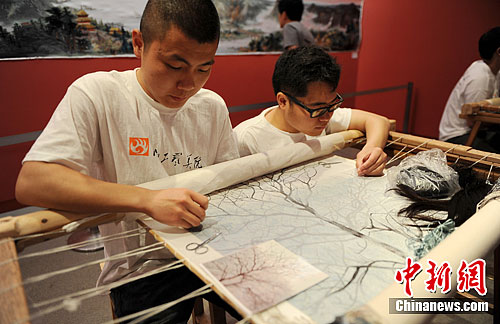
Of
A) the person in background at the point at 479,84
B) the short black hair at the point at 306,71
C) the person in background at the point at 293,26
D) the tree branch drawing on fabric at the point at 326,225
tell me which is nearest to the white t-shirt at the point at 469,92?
the person in background at the point at 479,84

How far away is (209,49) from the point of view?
2.96 ft

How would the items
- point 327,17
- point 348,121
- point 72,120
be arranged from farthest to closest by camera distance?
point 327,17 < point 348,121 < point 72,120

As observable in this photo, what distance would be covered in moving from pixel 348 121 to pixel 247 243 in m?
0.99

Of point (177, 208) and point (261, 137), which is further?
point (261, 137)

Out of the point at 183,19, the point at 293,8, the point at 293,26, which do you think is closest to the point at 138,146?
the point at 183,19

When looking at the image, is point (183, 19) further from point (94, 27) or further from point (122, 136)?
point (94, 27)

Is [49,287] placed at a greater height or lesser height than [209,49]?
Answer: lesser

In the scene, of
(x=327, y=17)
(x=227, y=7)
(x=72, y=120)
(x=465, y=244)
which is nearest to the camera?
(x=465, y=244)

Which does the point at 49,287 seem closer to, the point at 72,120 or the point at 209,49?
the point at 72,120

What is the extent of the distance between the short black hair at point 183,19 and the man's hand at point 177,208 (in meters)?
0.40

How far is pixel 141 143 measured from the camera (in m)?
1.04

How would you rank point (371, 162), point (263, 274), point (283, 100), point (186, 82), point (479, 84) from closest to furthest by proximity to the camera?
point (263, 274)
point (186, 82)
point (371, 162)
point (283, 100)
point (479, 84)

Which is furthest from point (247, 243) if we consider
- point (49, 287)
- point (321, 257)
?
point (49, 287)

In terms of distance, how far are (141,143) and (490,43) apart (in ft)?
9.50
